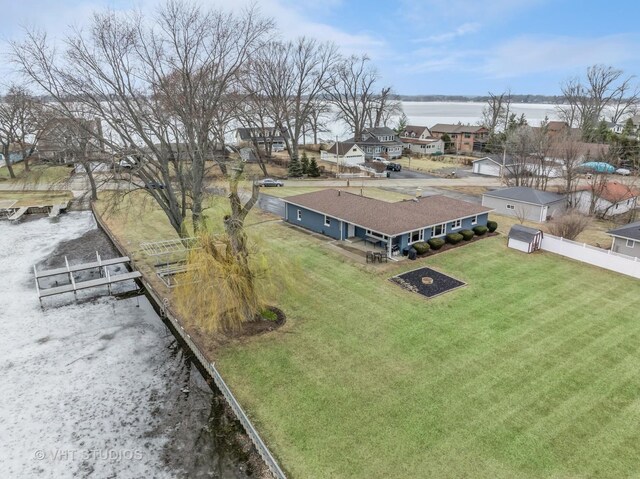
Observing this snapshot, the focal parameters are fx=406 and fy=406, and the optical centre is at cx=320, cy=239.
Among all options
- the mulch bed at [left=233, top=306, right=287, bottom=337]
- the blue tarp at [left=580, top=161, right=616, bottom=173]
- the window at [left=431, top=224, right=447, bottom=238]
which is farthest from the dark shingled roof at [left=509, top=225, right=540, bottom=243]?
the mulch bed at [left=233, top=306, right=287, bottom=337]

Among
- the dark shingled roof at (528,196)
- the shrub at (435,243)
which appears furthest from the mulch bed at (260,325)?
the dark shingled roof at (528,196)

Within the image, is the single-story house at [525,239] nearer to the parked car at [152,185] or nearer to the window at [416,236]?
the window at [416,236]

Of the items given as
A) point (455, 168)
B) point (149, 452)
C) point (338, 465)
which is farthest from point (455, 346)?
point (455, 168)

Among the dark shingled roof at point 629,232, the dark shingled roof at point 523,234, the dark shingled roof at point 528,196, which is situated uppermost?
the dark shingled roof at point 528,196

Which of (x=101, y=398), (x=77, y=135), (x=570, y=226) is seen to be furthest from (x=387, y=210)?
(x=77, y=135)

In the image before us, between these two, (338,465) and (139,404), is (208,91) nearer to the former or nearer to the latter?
(139,404)

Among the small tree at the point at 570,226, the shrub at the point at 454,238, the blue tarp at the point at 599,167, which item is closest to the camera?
the small tree at the point at 570,226

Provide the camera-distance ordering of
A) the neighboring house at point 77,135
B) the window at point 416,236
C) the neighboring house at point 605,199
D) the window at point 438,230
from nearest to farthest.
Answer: the neighboring house at point 77,135 → the window at point 416,236 → the window at point 438,230 → the neighboring house at point 605,199

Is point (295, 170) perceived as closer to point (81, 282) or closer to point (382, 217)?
point (382, 217)
